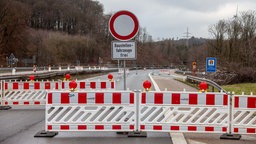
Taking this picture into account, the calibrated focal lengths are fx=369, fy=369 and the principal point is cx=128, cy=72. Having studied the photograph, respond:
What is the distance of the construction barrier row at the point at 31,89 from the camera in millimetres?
14930

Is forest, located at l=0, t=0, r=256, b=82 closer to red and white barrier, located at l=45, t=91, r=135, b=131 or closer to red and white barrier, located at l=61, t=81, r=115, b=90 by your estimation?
red and white barrier, located at l=61, t=81, r=115, b=90

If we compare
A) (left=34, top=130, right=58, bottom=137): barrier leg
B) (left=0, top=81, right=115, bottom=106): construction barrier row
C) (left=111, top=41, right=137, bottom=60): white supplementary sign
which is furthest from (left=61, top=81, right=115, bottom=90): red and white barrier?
(left=34, top=130, right=58, bottom=137): barrier leg

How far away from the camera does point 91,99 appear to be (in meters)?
8.82

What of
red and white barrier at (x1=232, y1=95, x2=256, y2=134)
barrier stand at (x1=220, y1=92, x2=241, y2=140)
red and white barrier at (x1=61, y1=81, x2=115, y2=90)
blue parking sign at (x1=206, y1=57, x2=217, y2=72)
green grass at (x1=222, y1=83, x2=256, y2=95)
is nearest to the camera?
barrier stand at (x1=220, y1=92, x2=241, y2=140)

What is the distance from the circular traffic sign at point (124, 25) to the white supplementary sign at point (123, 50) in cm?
14

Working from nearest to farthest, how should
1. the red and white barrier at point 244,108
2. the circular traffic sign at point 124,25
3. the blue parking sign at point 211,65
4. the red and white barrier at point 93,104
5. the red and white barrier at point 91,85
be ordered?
1. the red and white barrier at point 244,108
2. the red and white barrier at point 93,104
3. the circular traffic sign at point 124,25
4. the red and white barrier at point 91,85
5. the blue parking sign at point 211,65

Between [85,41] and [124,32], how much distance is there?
360ft

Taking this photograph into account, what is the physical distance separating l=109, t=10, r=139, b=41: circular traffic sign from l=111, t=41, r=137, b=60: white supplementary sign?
0.45 feet

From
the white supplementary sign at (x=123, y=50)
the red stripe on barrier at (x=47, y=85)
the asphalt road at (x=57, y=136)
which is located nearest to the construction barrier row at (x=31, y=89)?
the red stripe on barrier at (x=47, y=85)

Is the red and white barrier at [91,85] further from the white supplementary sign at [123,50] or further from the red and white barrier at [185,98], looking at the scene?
the red and white barrier at [185,98]

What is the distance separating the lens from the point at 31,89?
15.3 m

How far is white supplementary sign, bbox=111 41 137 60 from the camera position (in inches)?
368

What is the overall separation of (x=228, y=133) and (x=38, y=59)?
78.0 m

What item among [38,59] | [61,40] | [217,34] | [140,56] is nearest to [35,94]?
[217,34]
